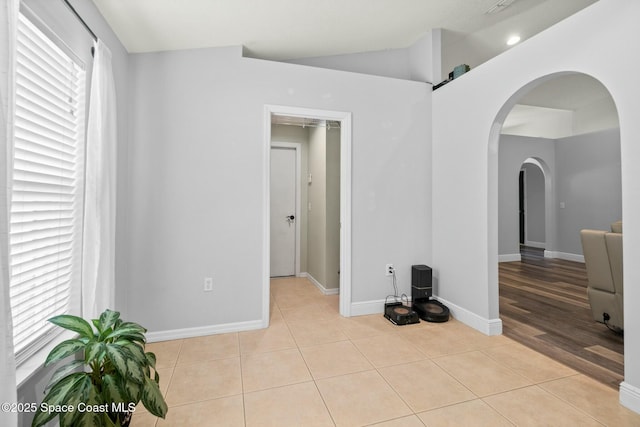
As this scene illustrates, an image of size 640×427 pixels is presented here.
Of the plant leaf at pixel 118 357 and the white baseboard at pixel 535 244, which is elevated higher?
the plant leaf at pixel 118 357

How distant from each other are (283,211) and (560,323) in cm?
352

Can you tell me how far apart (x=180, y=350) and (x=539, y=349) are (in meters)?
2.86

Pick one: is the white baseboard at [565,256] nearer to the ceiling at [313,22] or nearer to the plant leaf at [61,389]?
the ceiling at [313,22]

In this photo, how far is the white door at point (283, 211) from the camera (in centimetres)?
455

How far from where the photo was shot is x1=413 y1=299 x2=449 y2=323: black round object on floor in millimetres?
2918

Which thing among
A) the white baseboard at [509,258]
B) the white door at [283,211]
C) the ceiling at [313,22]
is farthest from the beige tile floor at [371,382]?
the white baseboard at [509,258]

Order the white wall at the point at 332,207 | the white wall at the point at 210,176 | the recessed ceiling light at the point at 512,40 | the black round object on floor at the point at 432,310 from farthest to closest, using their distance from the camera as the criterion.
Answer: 1. the white wall at the point at 332,207
2. the recessed ceiling light at the point at 512,40
3. the black round object on floor at the point at 432,310
4. the white wall at the point at 210,176

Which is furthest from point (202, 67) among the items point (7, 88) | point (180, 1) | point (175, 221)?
point (7, 88)

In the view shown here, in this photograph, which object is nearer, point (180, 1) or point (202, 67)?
point (180, 1)

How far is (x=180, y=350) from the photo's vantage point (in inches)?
94.7

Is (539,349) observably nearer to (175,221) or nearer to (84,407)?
(84,407)

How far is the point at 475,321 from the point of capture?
2764 millimetres

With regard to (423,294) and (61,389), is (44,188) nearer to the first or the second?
(61,389)

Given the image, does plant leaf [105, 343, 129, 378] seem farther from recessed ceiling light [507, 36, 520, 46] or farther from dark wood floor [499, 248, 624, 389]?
recessed ceiling light [507, 36, 520, 46]
